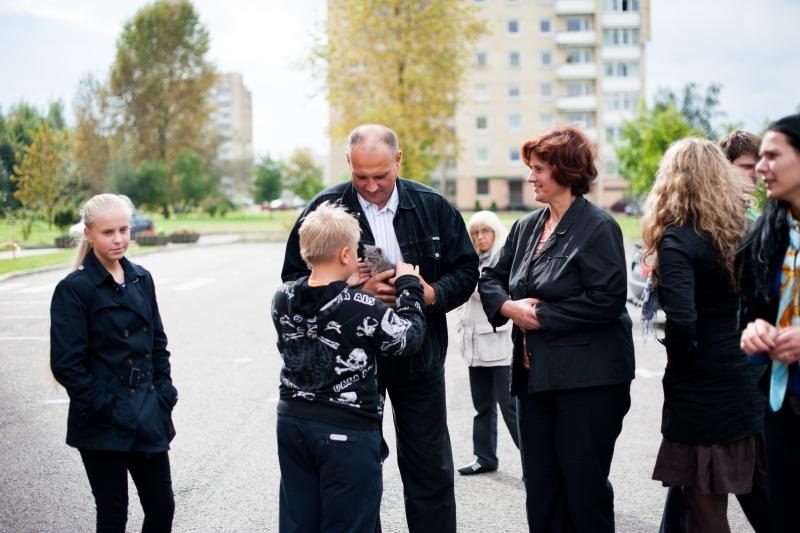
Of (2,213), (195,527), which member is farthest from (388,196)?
(2,213)

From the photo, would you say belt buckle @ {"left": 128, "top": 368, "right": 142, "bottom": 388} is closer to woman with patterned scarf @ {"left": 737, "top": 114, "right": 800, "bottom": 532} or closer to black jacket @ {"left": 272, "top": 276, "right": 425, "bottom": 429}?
black jacket @ {"left": 272, "top": 276, "right": 425, "bottom": 429}

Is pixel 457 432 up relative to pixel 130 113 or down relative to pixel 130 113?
down

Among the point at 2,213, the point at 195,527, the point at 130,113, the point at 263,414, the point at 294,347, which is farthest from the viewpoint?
the point at 130,113

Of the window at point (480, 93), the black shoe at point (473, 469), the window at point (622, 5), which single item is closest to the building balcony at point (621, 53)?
the window at point (622, 5)

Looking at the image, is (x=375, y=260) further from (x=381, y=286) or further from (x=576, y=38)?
(x=576, y=38)

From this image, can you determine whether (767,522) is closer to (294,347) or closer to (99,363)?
(294,347)

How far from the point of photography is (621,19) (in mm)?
84688

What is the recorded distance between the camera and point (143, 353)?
4023 mm

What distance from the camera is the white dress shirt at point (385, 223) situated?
4.33 metres

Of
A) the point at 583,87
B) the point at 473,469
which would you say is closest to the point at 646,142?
the point at 473,469

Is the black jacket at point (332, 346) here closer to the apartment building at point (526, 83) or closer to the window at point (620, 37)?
the apartment building at point (526, 83)

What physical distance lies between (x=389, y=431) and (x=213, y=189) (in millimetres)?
74424

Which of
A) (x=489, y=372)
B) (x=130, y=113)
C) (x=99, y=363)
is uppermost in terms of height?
(x=130, y=113)

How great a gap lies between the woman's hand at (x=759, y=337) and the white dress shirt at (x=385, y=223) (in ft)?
5.75
